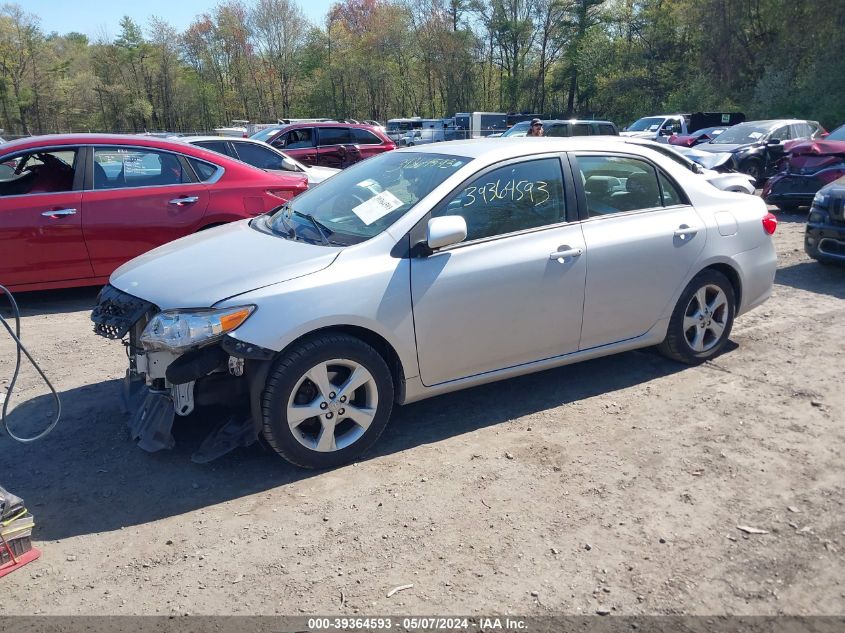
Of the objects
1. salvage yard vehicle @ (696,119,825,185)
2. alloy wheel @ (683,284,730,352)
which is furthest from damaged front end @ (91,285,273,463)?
salvage yard vehicle @ (696,119,825,185)

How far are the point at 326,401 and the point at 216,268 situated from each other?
0.97 meters

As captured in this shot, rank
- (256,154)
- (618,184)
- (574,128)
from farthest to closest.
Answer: (574,128) → (256,154) → (618,184)

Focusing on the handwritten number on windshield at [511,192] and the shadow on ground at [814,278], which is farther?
the shadow on ground at [814,278]

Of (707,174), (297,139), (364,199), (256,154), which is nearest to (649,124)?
(297,139)

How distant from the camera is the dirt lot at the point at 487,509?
2764 mm

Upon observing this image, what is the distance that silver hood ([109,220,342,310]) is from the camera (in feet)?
11.7

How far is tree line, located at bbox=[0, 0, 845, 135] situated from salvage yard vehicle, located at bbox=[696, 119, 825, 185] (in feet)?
65.3

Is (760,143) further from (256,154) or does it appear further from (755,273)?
(755,273)

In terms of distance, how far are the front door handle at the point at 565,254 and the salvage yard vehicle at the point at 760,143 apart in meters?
13.7

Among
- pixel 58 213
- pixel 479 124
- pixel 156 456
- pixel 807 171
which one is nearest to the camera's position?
pixel 156 456

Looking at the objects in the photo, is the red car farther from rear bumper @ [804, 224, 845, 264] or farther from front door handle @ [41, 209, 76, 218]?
rear bumper @ [804, 224, 845, 264]

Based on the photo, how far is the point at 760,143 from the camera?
53.5 ft

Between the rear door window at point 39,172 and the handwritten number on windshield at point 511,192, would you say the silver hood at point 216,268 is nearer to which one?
the handwritten number on windshield at point 511,192

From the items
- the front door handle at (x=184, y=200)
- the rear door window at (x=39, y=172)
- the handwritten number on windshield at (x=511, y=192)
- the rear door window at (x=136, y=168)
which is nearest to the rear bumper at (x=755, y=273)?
the handwritten number on windshield at (x=511, y=192)
